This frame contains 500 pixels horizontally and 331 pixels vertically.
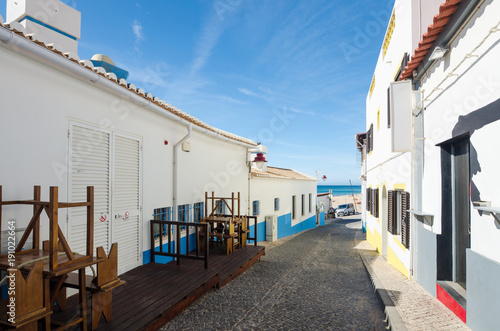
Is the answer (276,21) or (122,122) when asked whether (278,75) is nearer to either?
(276,21)

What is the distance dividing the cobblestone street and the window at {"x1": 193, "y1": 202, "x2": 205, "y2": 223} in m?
→ 2.23

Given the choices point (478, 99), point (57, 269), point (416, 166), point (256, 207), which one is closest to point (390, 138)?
point (416, 166)

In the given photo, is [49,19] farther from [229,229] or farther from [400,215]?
[400,215]

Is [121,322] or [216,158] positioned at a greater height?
[216,158]

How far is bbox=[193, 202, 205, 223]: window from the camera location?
322 inches

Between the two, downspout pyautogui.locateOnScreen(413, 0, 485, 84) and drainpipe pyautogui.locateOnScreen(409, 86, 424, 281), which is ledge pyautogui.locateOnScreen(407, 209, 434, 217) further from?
downspout pyautogui.locateOnScreen(413, 0, 485, 84)

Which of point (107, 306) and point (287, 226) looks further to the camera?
point (287, 226)

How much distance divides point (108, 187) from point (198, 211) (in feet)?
12.1

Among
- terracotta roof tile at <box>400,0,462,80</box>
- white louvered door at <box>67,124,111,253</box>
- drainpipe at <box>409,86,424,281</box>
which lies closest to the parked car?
drainpipe at <box>409,86,424,281</box>

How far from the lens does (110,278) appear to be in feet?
11.2

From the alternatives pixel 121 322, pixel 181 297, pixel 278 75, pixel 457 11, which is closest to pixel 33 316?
pixel 121 322

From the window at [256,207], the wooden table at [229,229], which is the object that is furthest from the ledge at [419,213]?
the window at [256,207]

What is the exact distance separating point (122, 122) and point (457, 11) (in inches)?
225

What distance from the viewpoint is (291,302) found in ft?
16.6
